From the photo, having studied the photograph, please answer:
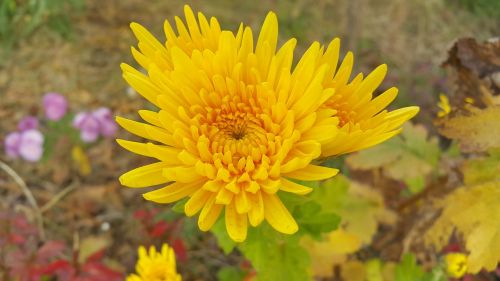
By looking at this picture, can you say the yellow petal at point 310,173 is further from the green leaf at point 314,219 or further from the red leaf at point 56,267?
the red leaf at point 56,267

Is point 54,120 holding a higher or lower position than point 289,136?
lower

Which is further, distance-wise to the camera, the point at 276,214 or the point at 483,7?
the point at 483,7

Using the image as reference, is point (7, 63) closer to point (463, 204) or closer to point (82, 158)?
point (82, 158)

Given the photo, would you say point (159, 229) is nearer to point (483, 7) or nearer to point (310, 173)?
point (310, 173)

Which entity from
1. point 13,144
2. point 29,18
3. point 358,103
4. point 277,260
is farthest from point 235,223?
point 29,18

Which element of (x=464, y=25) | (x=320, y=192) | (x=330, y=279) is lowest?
(x=330, y=279)

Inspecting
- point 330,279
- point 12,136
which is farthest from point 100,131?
point 330,279

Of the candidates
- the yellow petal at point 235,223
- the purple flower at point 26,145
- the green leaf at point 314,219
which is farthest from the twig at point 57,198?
the yellow petal at point 235,223

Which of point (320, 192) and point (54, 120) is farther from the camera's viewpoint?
point (54, 120)
